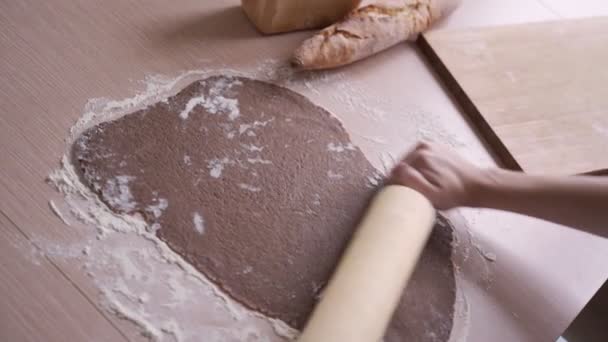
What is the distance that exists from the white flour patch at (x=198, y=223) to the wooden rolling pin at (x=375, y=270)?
0.18 metres

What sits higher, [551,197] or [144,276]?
[144,276]

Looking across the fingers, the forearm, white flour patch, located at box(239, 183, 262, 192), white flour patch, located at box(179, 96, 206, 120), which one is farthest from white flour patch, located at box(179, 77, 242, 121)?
the forearm

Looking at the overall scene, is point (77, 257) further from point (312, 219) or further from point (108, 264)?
point (312, 219)

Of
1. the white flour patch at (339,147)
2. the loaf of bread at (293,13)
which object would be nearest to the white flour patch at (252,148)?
the white flour patch at (339,147)

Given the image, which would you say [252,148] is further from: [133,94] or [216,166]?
[133,94]

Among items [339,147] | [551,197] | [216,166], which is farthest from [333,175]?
[551,197]

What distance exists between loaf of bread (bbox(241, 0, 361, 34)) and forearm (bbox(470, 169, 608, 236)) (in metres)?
0.41

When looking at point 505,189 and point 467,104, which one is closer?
point 505,189

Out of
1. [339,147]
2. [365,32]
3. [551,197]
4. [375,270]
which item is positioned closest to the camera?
[375,270]

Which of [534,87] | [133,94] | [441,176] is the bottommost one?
[534,87]

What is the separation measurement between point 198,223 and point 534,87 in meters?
0.65

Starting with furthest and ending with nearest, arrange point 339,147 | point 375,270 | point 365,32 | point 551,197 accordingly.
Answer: point 365,32 → point 339,147 → point 551,197 → point 375,270

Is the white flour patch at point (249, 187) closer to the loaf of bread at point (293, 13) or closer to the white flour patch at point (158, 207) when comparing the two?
the white flour patch at point (158, 207)

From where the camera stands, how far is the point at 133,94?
899 millimetres
